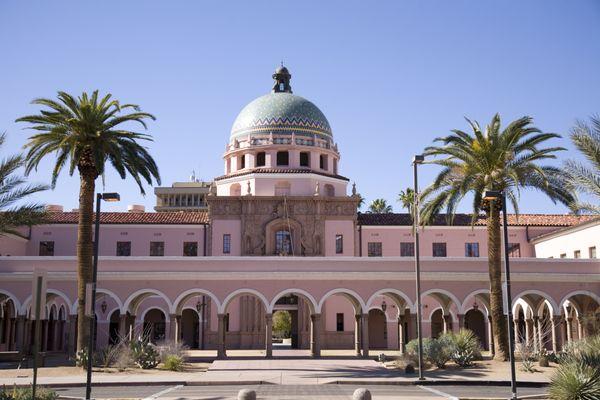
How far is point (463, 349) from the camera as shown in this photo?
32812 mm

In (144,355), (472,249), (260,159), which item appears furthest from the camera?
(260,159)

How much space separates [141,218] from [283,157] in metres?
11.4

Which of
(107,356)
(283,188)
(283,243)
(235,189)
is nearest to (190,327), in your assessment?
(283,243)

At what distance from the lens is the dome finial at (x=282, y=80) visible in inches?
2270

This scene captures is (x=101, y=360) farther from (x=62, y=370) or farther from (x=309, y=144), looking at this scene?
(x=309, y=144)

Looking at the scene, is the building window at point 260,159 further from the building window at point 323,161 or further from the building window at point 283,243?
the building window at point 283,243

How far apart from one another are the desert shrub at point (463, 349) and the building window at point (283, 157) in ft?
74.0

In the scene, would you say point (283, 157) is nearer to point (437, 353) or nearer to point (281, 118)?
point (281, 118)

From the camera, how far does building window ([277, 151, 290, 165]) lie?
2095 inches

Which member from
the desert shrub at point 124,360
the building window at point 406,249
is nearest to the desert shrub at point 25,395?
the desert shrub at point 124,360

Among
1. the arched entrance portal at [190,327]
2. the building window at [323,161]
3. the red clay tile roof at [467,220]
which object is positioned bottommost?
the arched entrance portal at [190,327]

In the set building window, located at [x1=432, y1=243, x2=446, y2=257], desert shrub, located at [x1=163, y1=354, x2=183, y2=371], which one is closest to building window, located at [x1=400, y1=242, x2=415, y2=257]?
building window, located at [x1=432, y1=243, x2=446, y2=257]

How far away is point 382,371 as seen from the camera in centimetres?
3045

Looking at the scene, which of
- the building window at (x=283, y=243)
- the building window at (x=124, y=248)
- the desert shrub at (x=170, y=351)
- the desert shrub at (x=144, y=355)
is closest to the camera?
the desert shrub at (x=144, y=355)
